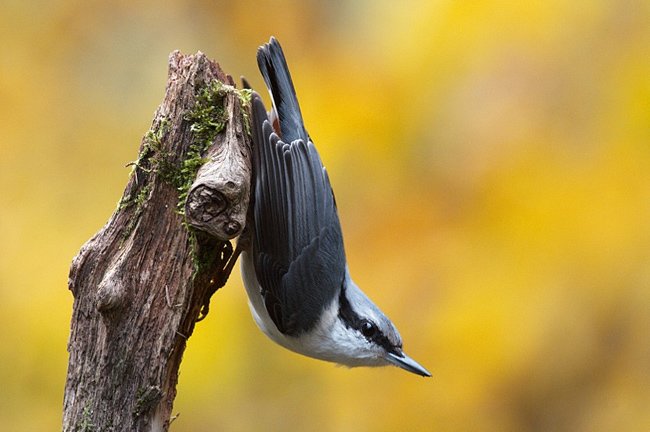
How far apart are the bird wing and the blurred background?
55 cm

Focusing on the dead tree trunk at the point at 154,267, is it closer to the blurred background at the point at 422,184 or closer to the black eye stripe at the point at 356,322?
the black eye stripe at the point at 356,322

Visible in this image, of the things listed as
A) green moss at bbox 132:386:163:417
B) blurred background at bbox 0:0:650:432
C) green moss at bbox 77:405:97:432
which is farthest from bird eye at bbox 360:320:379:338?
green moss at bbox 77:405:97:432

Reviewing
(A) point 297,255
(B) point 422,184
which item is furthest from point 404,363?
(B) point 422,184

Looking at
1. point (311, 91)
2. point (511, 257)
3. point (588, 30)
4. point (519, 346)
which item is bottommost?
point (519, 346)

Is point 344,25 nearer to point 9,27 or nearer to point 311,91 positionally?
point 311,91

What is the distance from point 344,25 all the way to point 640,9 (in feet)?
3.50

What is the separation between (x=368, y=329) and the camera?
228 centimetres

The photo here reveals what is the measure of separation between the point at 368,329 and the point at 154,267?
73 cm

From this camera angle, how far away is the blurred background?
265 centimetres

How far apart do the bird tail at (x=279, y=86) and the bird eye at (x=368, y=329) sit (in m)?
0.58

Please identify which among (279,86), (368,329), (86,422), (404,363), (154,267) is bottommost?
(86,422)

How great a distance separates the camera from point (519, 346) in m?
2.68

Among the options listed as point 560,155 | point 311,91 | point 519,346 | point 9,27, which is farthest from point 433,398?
point 9,27

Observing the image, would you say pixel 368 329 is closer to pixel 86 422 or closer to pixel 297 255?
pixel 297 255
